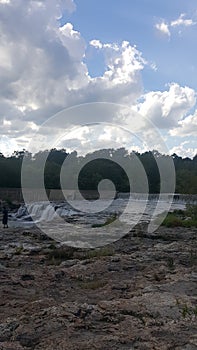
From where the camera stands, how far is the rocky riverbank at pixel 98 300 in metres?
7.11

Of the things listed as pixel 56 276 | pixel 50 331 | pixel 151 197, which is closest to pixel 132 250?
pixel 56 276

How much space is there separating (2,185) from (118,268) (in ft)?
258

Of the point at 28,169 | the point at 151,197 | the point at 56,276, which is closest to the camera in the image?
the point at 56,276

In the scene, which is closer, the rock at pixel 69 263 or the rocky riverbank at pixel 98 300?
the rocky riverbank at pixel 98 300

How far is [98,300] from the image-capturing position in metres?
9.92

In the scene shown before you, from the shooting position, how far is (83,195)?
77875 millimetres

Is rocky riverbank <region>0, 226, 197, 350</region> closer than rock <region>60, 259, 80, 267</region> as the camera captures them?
Yes

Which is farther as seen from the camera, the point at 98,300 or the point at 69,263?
the point at 69,263

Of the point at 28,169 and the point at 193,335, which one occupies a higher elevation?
the point at 28,169

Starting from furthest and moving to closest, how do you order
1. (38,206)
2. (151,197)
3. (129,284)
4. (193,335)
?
(151,197), (38,206), (129,284), (193,335)

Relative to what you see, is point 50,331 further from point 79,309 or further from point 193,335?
point 193,335

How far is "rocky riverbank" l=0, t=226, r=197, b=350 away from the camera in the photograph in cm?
711

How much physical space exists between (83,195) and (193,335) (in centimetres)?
7085

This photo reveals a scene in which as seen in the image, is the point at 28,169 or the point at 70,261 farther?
the point at 28,169
